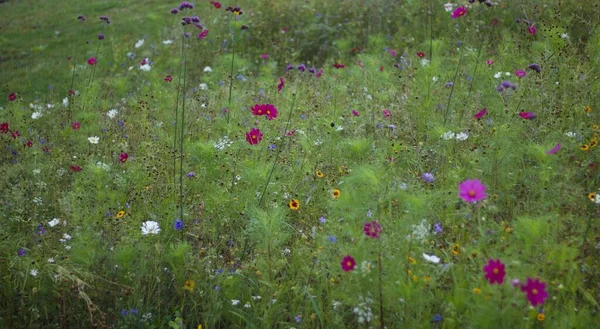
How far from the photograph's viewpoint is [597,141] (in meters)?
3.10

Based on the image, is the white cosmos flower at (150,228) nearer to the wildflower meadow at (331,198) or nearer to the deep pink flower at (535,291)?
the wildflower meadow at (331,198)

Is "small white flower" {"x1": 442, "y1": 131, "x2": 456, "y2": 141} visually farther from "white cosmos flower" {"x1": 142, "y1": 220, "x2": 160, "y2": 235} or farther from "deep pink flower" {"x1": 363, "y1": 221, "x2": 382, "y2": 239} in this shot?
"white cosmos flower" {"x1": 142, "y1": 220, "x2": 160, "y2": 235}

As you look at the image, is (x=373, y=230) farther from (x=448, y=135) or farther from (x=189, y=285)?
(x=448, y=135)

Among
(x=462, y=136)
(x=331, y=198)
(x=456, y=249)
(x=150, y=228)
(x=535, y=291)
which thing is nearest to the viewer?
(x=535, y=291)

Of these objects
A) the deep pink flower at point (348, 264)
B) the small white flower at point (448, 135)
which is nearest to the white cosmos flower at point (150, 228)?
the deep pink flower at point (348, 264)

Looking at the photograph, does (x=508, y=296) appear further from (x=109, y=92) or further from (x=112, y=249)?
(x=109, y=92)

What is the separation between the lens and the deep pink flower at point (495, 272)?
185cm

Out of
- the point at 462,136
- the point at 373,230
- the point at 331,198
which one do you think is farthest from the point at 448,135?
the point at 373,230

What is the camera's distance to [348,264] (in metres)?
2.12

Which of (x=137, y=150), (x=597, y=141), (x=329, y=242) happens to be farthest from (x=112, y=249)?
(x=597, y=141)

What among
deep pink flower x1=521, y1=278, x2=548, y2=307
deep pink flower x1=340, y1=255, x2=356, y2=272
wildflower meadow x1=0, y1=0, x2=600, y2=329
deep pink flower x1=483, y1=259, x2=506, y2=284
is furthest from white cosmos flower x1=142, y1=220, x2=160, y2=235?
deep pink flower x1=521, y1=278, x2=548, y2=307

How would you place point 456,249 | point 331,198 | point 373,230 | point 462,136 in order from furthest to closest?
1. point 462,136
2. point 331,198
3. point 456,249
4. point 373,230

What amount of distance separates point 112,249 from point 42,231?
0.53 meters

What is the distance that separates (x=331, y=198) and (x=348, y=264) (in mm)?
845
